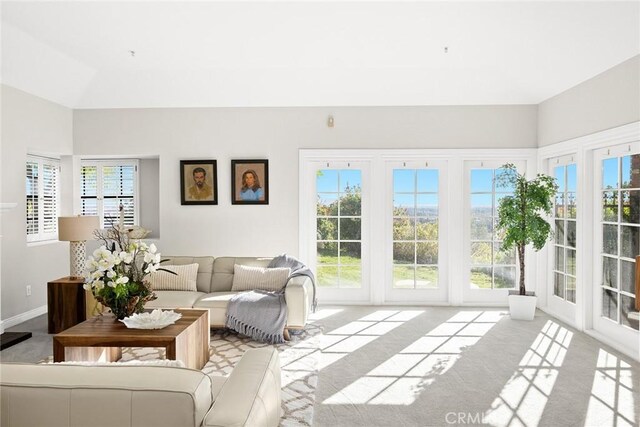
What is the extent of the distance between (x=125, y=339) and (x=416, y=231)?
3925 mm

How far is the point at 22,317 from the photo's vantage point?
16.7 ft

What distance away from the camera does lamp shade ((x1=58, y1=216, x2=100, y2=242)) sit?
16.1ft

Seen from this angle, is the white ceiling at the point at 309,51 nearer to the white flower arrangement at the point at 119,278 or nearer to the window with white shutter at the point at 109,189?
the window with white shutter at the point at 109,189

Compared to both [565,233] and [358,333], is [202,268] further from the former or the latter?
[565,233]

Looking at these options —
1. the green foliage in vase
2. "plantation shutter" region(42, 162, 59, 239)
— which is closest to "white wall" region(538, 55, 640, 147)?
the green foliage in vase

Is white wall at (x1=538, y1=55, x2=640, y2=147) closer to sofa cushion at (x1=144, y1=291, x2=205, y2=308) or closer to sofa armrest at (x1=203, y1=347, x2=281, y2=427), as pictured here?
sofa armrest at (x1=203, y1=347, x2=281, y2=427)

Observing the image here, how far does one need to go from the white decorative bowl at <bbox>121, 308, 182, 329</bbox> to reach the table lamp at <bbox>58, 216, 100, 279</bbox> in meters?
1.89

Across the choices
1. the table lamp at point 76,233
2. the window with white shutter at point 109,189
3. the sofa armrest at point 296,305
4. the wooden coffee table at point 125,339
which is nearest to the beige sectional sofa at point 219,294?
the sofa armrest at point 296,305

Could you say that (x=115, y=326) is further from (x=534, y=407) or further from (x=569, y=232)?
(x=569, y=232)

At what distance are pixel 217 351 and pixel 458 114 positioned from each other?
410cm

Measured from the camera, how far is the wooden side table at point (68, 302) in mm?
4723

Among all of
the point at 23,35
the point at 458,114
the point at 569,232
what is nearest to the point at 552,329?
the point at 569,232

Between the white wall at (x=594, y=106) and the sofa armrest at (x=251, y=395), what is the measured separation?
12.4 ft

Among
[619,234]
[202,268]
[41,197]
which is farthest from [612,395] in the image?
[41,197]
